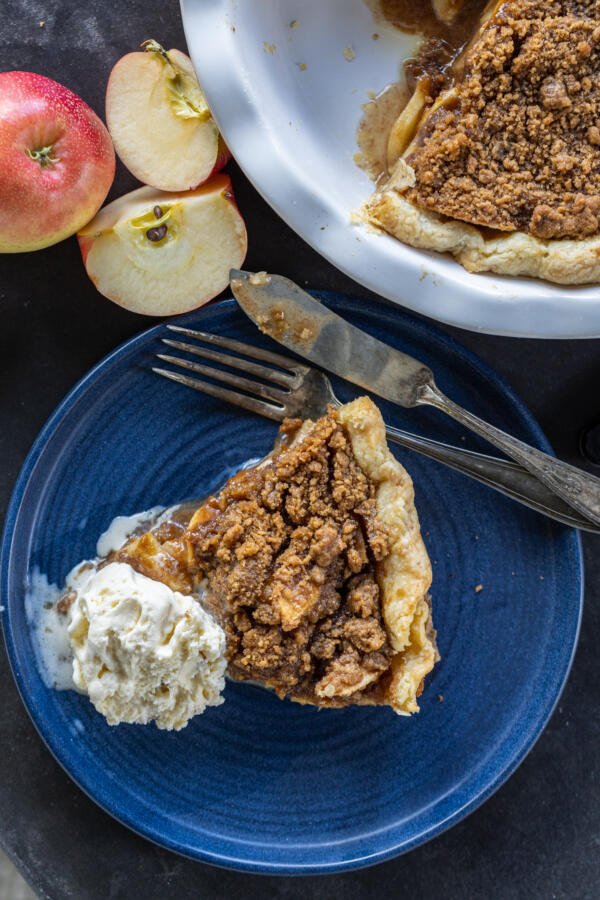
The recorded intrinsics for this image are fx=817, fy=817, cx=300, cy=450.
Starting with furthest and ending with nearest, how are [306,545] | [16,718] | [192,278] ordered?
1. [16,718]
2. [192,278]
3. [306,545]

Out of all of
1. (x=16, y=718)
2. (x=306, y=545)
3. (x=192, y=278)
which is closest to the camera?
(x=306, y=545)

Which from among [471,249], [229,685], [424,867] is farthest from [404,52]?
[424,867]

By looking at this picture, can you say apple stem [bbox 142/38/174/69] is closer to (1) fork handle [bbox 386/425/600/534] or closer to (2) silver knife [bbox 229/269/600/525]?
(2) silver knife [bbox 229/269/600/525]

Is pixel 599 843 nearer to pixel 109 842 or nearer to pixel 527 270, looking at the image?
pixel 109 842

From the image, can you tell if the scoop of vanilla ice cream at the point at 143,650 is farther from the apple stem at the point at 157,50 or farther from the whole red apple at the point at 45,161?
the apple stem at the point at 157,50

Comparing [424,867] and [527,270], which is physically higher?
[527,270]

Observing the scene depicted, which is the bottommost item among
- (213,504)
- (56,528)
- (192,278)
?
(56,528)

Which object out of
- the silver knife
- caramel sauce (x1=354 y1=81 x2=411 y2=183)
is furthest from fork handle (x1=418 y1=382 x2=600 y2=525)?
caramel sauce (x1=354 y1=81 x2=411 y2=183)

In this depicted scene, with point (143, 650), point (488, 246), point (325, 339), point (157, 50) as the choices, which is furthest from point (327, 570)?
point (157, 50)
